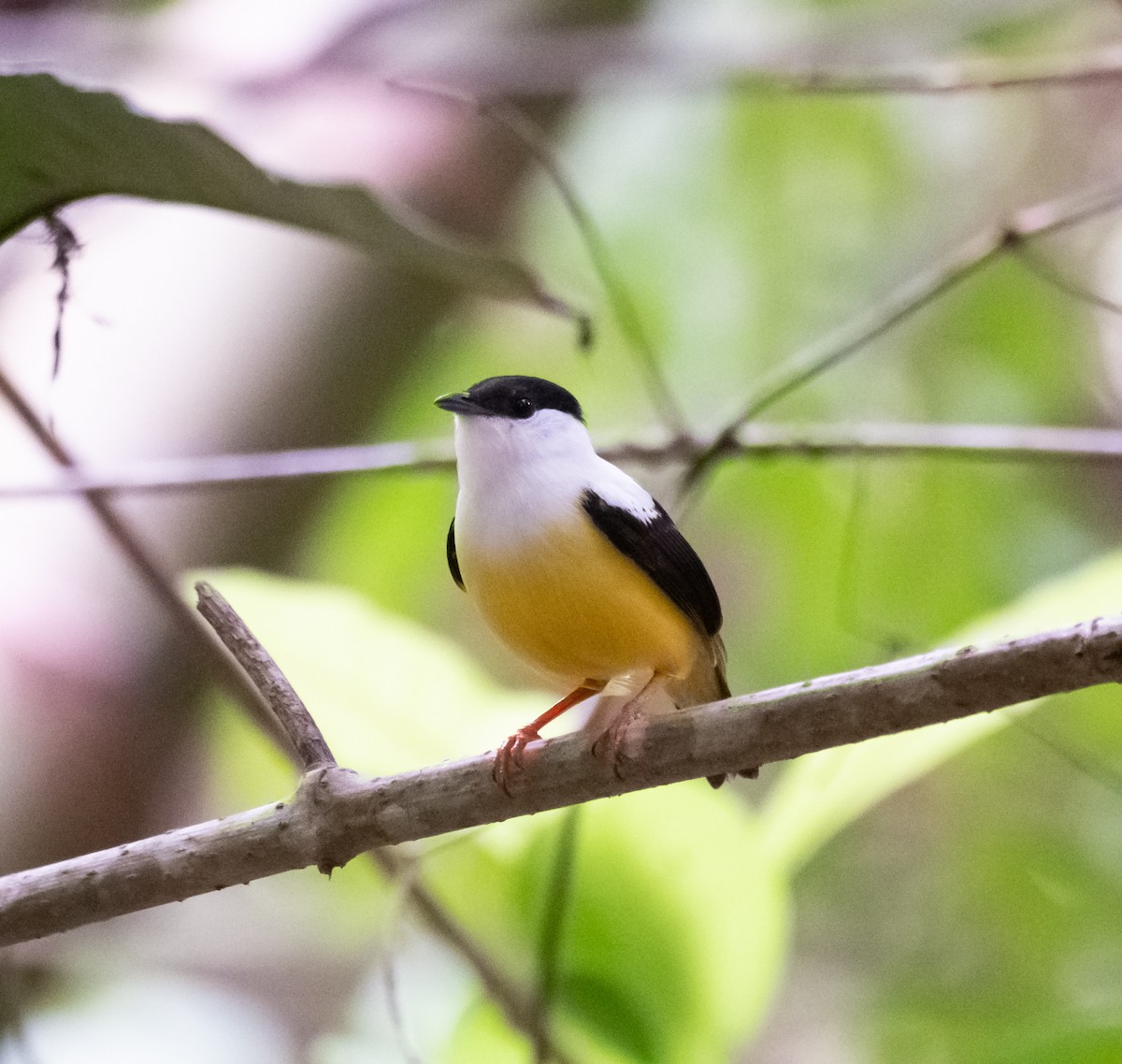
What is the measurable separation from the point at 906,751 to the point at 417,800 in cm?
59

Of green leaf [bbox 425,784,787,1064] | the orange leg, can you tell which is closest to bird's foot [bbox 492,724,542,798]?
the orange leg

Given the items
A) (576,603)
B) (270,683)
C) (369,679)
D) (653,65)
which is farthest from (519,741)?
(653,65)

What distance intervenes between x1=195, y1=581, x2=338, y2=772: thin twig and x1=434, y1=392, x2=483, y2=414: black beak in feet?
0.96

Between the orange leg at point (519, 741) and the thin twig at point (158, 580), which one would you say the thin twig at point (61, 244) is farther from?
the orange leg at point (519, 741)

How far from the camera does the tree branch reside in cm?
77

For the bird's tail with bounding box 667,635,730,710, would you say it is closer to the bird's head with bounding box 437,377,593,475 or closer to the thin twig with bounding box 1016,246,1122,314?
the bird's head with bounding box 437,377,593,475

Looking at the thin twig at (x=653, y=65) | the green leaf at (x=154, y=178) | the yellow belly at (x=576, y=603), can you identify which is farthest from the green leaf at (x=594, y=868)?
the thin twig at (x=653, y=65)

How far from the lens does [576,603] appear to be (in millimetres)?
1000

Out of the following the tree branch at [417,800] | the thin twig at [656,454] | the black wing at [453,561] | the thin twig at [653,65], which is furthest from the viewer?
the thin twig at [653,65]

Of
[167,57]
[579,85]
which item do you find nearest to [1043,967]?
[579,85]

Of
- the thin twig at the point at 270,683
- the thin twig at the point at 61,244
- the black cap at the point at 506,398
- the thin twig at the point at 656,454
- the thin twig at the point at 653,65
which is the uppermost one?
the thin twig at the point at 61,244

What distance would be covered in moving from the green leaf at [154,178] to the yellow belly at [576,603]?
0.21 m

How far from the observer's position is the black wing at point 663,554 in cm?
101

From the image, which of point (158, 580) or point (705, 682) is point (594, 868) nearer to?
point (705, 682)
